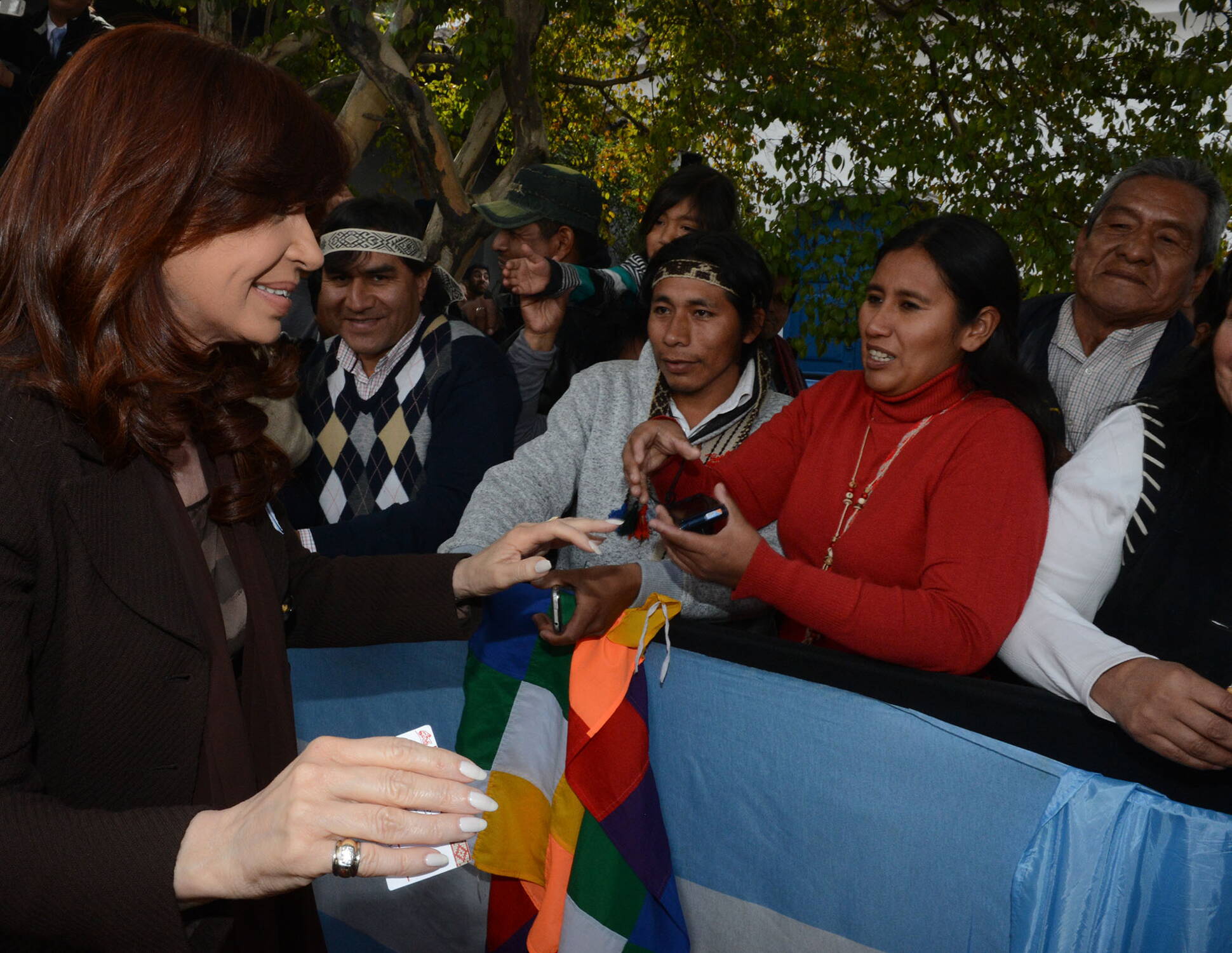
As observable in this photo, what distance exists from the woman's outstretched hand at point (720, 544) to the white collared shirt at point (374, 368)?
1.53 m

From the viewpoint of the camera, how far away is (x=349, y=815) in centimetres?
102

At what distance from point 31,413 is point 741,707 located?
1.28 metres

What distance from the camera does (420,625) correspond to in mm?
1936

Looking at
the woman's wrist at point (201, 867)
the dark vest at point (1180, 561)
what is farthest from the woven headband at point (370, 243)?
the woman's wrist at point (201, 867)

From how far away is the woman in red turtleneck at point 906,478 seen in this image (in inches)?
74.7

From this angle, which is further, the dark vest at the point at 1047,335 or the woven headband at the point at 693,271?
the dark vest at the point at 1047,335

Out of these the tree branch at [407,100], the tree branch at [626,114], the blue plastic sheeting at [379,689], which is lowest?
the blue plastic sheeting at [379,689]

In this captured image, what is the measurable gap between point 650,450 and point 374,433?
113cm

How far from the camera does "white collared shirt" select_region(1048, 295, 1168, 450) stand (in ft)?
10.7

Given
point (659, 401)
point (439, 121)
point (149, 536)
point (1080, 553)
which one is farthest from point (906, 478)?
point (439, 121)

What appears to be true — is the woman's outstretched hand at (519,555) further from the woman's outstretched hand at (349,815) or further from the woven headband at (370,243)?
the woven headband at (370,243)

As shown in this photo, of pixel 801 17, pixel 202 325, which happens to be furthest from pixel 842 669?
pixel 801 17

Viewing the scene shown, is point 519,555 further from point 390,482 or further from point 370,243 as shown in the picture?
point 370,243

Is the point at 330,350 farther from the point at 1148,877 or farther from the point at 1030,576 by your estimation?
the point at 1148,877
